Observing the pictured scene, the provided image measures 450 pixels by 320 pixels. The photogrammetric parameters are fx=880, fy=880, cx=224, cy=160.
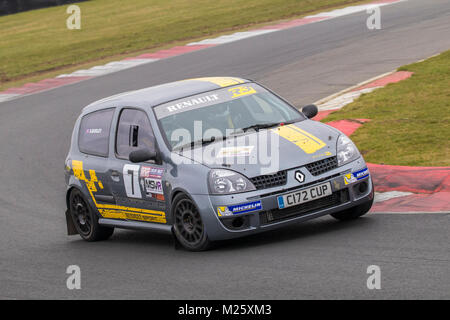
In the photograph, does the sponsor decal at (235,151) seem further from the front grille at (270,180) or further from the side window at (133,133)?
the side window at (133,133)

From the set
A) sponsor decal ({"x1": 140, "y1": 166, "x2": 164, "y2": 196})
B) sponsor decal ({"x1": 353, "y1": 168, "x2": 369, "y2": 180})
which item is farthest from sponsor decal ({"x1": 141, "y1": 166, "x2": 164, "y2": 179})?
sponsor decal ({"x1": 353, "y1": 168, "x2": 369, "y2": 180})

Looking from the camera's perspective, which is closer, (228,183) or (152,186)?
(228,183)

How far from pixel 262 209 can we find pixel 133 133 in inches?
80.6

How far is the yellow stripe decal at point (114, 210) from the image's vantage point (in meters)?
9.12

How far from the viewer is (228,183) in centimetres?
826

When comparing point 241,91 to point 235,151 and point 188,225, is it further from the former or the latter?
point 188,225

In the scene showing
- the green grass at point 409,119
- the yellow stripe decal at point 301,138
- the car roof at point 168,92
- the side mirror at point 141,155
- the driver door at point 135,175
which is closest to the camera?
the yellow stripe decal at point 301,138

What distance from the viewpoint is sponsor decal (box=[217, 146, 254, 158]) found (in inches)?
333

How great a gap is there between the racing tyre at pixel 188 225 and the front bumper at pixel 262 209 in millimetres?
132

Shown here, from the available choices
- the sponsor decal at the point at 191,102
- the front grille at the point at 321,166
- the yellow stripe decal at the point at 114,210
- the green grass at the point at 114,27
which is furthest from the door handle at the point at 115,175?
the green grass at the point at 114,27

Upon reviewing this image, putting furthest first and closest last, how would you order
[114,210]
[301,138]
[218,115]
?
[114,210] → [218,115] → [301,138]

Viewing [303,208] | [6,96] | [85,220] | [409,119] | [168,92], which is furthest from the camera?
[6,96]

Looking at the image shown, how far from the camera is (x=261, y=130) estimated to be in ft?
29.6

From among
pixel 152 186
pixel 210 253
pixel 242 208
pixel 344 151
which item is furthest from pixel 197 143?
pixel 344 151
